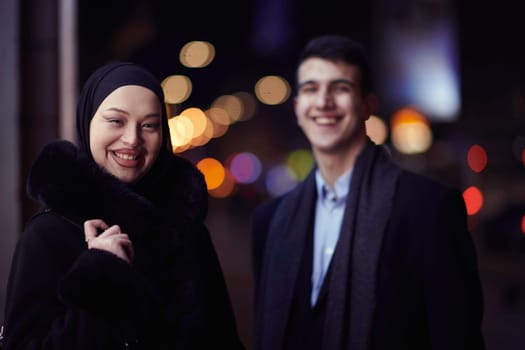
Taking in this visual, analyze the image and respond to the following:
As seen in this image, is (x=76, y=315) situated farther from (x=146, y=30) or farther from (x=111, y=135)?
(x=146, y=30)

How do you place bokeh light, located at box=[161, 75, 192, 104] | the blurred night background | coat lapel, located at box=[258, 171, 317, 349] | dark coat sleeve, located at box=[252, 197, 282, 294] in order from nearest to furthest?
coat lapel, located at box=[258, 171, 317, 349]
dark coat sleeve, located at box=[252, 197, 282, 294]
the blurred night background
bokeh light, located at box=[161, 75, 192, 104]

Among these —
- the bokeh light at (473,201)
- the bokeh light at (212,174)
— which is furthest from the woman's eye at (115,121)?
the bokeh light at (212,174)

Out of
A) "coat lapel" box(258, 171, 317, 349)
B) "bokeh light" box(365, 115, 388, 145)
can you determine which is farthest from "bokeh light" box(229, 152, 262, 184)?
"coat lapel" box(258, 171, 317, 349)

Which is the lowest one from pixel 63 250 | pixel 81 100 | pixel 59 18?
pixel 63 250

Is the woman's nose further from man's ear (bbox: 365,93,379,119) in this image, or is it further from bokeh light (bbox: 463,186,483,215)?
bokeh light (bbox: 463,186,483,215)

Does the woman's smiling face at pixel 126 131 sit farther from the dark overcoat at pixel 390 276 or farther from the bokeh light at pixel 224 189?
the bokeh light at pixel 224 189

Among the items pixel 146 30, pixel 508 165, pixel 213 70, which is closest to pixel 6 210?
pixel 146 30

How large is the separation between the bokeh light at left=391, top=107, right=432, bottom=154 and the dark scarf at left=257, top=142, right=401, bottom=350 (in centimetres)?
1366

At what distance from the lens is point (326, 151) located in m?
3.20

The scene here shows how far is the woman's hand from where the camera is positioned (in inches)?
76.3

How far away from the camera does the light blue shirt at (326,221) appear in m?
3.11

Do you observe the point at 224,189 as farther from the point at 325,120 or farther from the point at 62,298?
the point at 62,298

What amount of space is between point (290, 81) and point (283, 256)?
106ft

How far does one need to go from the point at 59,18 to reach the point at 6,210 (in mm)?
1360
